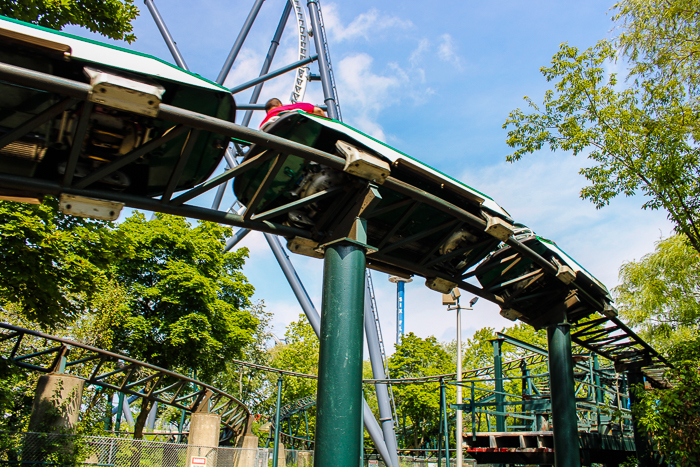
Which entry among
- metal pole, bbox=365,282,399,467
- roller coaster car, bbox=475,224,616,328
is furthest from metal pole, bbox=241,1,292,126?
roller coaster car, bbox=475,224,616,328

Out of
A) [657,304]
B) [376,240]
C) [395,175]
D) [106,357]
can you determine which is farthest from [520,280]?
[657,304]

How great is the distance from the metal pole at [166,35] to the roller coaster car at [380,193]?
1477cm

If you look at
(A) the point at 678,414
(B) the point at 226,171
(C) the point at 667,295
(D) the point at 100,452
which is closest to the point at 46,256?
(D) the point at 100,452

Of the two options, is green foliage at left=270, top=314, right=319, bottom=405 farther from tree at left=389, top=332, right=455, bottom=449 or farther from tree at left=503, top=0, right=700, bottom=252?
tree at left=503, top=0, right=700, bottom=252

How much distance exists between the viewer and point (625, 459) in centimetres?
1011

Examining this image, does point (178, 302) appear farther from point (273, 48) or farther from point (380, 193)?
point (380, 193)

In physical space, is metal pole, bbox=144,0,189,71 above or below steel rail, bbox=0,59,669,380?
above

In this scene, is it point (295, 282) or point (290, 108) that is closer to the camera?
point (290, 108)

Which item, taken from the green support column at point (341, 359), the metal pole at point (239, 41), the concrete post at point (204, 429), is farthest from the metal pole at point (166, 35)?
the green support column at point (341, 359)

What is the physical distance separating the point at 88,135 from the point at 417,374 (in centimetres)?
3354

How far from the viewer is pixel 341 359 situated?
3.55 meters

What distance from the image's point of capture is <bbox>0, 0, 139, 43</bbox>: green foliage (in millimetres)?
7438

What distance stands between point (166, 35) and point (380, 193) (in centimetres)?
1657

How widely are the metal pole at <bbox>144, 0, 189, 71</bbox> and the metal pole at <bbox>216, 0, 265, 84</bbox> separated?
1587mm
